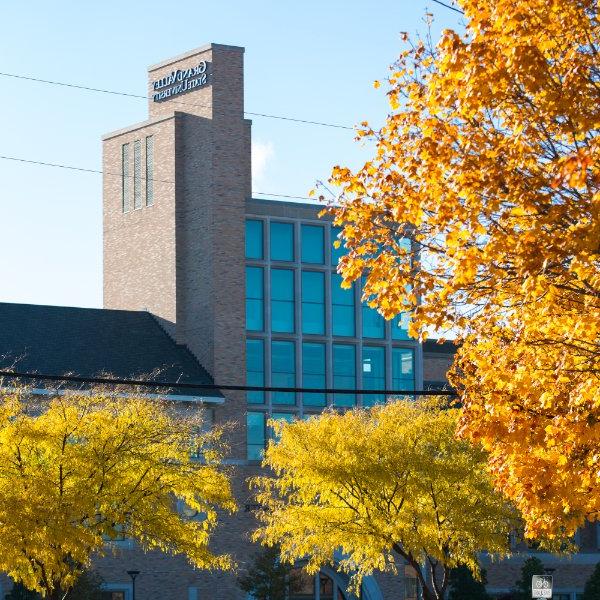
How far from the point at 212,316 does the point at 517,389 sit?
4988 cm

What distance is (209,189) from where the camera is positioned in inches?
2694

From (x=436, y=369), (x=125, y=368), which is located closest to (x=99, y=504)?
(x=125, y=368)

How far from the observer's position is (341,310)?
72.1m

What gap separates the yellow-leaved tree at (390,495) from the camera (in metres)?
45.2

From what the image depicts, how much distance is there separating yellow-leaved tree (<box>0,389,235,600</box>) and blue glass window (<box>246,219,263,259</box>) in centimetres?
2976

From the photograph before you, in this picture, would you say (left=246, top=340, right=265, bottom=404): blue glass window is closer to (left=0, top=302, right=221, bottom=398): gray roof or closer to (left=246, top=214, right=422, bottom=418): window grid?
(left=246, top=214, right=422, bottom=418): window grid

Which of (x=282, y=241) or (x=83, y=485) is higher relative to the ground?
(x=282, y=241)

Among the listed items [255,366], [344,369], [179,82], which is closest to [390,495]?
[255,366]

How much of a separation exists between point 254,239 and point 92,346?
965 centimetres

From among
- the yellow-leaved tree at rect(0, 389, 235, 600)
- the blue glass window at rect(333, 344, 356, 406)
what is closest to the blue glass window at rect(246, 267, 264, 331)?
the blue glass window at rect(333, 344, 356, 406)

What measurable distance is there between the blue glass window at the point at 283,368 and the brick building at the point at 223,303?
8 cm

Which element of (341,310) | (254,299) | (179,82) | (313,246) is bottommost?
(341,310)

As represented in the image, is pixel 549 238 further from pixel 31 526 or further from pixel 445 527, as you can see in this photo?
pixel 445 527

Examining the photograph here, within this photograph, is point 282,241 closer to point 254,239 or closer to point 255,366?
point 254,239
